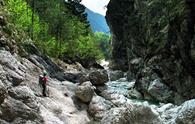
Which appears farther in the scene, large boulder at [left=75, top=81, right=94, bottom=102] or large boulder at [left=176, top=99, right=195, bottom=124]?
large boulder at [left=75, top=81, right=94, bottom=102]

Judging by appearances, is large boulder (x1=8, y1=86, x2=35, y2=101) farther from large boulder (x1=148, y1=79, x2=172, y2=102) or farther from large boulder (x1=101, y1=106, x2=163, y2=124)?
large boulder (x1=148, y1=79, x2=172, y2=102)

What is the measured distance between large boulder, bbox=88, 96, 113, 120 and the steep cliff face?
2403cm

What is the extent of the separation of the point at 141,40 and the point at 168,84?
2323cm

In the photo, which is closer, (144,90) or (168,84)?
(168,84)

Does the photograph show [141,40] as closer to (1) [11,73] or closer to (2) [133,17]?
(2) [133,17]

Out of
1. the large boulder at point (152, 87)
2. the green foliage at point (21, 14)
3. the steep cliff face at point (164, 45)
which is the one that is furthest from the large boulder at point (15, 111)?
the large boulder at point (152, 87)

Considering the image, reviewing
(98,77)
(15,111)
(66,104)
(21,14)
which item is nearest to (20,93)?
(15,111)

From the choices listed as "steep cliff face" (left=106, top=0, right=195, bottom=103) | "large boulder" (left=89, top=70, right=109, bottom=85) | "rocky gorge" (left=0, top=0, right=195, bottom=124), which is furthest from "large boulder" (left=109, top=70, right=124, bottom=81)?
"large boulder" (left=89, top=70, right=109, bottom=85)

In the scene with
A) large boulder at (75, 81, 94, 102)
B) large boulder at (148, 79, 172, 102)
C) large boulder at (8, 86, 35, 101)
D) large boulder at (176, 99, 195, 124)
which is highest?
large boulder at (148, 79, 172, 102)

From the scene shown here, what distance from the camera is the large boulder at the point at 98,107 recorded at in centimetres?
3594

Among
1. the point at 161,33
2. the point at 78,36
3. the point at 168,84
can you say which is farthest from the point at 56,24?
the point at 168,84

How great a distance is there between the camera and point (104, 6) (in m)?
125

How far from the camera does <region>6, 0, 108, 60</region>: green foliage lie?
70.8 meters

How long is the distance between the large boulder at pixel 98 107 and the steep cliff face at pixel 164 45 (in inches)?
946
